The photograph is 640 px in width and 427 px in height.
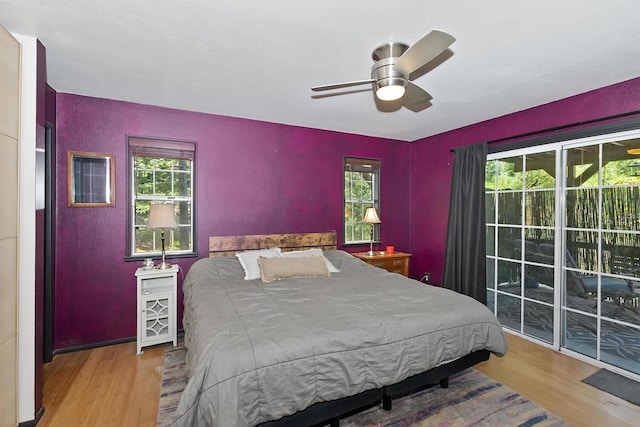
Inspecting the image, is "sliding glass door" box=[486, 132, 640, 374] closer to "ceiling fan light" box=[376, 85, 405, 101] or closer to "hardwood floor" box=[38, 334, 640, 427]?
"hardwood floor" box=[38, 334, 640, 427]

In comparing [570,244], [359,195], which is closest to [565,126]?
[570,244]

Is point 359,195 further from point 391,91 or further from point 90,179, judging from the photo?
point 90,179

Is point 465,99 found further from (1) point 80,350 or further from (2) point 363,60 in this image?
(1) point 80,350

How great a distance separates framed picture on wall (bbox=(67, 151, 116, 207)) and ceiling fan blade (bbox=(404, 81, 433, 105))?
2.91 m

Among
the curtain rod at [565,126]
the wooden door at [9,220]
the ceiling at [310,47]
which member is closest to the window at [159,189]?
the ceiling at [310,47]

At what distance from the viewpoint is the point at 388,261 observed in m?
4.17

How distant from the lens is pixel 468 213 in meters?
3.75

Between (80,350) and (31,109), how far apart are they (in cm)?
232

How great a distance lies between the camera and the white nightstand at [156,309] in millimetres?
2955

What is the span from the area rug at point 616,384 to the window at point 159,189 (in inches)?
154

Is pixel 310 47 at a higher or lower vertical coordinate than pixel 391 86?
higher

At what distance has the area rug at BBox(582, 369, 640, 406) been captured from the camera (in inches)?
90.2

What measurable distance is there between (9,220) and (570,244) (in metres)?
4.46

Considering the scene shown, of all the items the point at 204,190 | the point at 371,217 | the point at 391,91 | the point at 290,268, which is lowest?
the point at 290,268
